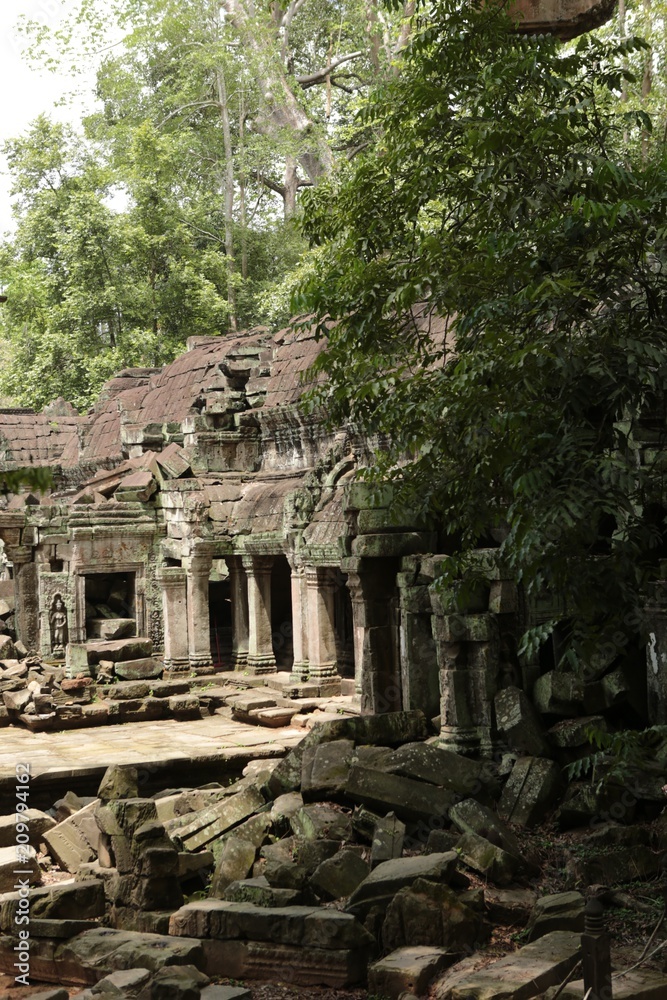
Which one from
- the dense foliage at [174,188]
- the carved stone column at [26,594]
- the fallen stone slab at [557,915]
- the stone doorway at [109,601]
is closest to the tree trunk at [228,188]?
the dense foliage at [174,188]

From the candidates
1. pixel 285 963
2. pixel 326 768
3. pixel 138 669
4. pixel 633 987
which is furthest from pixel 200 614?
pixel 633 987

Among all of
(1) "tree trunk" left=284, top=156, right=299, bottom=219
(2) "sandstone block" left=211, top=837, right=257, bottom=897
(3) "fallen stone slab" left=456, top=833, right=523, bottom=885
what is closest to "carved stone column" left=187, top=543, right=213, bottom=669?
(2) "sandstone block" left=211, top=837, right=257, bottom=897

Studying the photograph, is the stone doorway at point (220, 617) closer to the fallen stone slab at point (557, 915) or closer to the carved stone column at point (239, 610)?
the carved stone column at point (239, 610)

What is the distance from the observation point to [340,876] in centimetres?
778

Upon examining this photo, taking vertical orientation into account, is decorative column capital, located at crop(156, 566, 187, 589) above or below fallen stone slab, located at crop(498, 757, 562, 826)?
above

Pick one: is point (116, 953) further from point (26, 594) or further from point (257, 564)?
point (26, 594)

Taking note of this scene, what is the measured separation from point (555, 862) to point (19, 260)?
30.4 m

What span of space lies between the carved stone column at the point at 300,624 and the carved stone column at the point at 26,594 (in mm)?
6497

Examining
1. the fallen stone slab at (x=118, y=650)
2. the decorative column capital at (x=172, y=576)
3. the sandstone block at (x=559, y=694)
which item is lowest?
the fallen stone slab at (x=118, y=650)

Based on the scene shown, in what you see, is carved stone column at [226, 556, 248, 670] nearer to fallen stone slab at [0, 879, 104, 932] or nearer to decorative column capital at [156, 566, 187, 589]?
decorative column capital at [156, 566, 187, 589]

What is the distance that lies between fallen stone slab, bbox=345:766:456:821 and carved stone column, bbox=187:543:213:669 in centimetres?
1076

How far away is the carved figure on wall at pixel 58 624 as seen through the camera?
68.5 ft

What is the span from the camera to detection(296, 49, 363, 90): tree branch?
3173 cm

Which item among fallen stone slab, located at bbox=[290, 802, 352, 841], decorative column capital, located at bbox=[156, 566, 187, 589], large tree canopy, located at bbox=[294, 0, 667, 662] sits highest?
large tree canopy, located at bbox=[294, 0, 667, 662]
